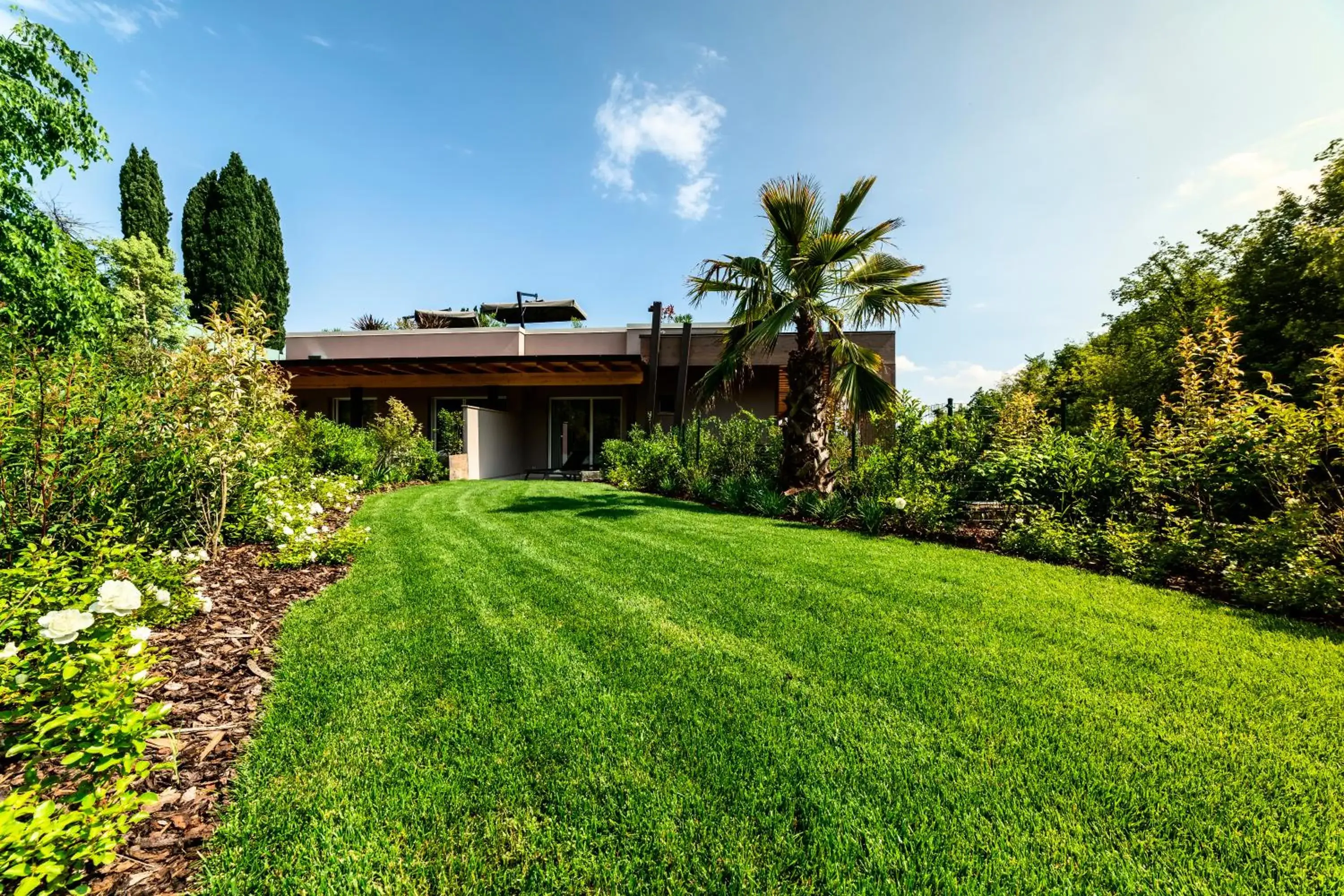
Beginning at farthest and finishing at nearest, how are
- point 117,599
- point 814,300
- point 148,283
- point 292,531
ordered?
point 148,283 → point 814,300 → point 292,531 → point 117,599

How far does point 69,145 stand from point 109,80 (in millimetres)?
1813

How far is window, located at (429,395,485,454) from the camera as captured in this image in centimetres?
1375

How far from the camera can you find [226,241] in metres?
22.8

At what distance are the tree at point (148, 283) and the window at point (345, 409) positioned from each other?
7.98 meters

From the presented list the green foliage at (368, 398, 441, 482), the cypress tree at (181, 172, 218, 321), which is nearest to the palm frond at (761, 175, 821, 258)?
the green foliage at (368, 398, 441, 482)

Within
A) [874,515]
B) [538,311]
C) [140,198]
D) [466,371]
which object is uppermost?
[140,198]

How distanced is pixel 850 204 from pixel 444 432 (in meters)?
11.4

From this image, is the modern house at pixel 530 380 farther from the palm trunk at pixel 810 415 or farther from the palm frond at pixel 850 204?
the palm frond at pixel 850 204

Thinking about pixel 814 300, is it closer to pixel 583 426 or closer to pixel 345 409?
pixel 583 426

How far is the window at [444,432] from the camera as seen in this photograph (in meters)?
13.8

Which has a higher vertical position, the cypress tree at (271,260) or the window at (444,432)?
the cypress tree at (271,260)

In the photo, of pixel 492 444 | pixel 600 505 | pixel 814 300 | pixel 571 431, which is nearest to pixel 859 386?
pixel 814 300

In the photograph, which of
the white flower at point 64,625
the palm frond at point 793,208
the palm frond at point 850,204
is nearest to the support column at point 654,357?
the palm frond at point 793,208

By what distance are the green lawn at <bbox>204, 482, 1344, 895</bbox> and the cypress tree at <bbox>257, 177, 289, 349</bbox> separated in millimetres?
27154
